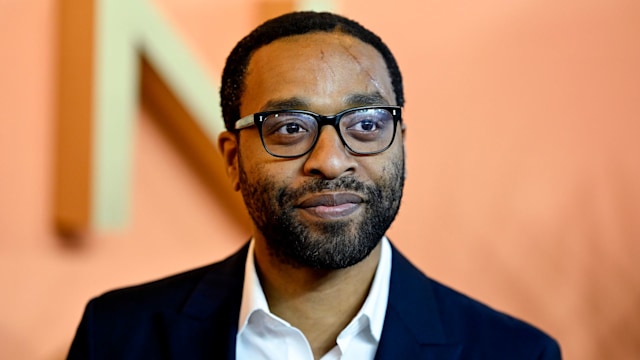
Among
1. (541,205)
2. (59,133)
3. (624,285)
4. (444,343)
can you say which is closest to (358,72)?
(444,343)

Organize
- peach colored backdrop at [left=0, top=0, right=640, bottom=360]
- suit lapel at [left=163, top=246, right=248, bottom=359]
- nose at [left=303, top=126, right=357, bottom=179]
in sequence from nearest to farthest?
1. nose at [left=303, top=126, right=357, bottom=179]
2. suit lapel at [left=163, top=246, right=248, bottom=359]
3. peach colored backdrop at [left=0, top=0, right=640, bottom=360]

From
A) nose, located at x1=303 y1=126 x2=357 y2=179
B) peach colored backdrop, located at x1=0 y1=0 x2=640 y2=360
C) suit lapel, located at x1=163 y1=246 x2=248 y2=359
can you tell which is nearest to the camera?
nose, located at x1=303 y1=126 x2=357 y2=179

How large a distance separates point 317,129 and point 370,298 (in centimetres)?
22

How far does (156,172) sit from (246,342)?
1.83 feet

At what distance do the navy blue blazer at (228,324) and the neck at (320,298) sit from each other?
47 mm

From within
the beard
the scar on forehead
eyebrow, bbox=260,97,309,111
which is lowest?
the beard

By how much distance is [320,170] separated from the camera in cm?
95

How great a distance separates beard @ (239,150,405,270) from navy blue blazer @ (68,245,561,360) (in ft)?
0.40

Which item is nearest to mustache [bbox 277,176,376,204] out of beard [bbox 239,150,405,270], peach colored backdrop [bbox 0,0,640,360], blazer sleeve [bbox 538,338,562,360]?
beard [bbox 239,150,405,270]

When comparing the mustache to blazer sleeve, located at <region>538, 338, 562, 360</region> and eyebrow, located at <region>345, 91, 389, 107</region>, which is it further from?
blazer sleeve, located at <region>538, 338, 562, 360</region>


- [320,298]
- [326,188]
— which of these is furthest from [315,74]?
[320,298]

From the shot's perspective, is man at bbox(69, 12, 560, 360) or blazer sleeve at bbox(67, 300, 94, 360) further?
blazer sleeve at bbox(67, 300, 94, 360)

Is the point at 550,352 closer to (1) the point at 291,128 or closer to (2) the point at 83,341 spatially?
(1) the point at 291,128

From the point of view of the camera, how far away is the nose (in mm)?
946
